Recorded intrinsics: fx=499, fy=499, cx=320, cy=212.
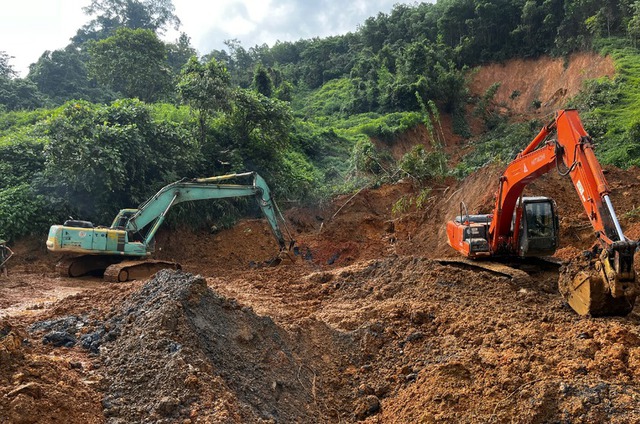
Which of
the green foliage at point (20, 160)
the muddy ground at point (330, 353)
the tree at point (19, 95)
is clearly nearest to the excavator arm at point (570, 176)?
the muddy ground at point (330, 353)

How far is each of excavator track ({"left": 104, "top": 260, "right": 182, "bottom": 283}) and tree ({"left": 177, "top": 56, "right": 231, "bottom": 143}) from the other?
727 cm

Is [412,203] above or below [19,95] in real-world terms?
below

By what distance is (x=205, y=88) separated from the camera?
1709 centimetres

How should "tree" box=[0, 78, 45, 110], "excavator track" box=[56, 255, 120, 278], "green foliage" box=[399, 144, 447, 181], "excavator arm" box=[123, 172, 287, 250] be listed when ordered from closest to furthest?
1. "excavator track" box=[56, 255, 120, 278]
2. "excavator arm" box=[123, 172, 287, 250]
3. "green foliage" box=[399, 144, 447, 181]
4. "tree" box=[0, 78, 45, 110]

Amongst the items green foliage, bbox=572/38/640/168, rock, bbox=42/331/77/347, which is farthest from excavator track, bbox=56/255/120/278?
green foliage, bbox=572/38/640/168

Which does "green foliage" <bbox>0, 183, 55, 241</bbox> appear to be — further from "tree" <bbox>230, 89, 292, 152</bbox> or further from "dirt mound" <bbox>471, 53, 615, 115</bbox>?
"dirt mound" <bbox>471, 53, 615, 115</bbox>

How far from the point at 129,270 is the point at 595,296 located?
9.36m

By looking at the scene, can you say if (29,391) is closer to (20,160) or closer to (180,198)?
(180,198)

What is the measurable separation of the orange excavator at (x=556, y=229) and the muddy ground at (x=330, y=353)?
0.33m

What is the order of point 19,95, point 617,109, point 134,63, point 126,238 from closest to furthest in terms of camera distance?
point 126,238
point 617,109
point 134,63
point 19,95

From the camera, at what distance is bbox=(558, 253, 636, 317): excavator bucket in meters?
5.58

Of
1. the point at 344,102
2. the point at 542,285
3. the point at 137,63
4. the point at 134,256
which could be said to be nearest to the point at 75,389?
the point at 542,285

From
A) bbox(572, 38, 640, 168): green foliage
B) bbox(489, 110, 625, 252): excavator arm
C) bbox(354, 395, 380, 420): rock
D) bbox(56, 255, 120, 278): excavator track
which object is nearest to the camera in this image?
bbox(354, 395, 380, 420): rock

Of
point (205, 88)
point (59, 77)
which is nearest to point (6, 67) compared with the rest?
point (59, 77)
